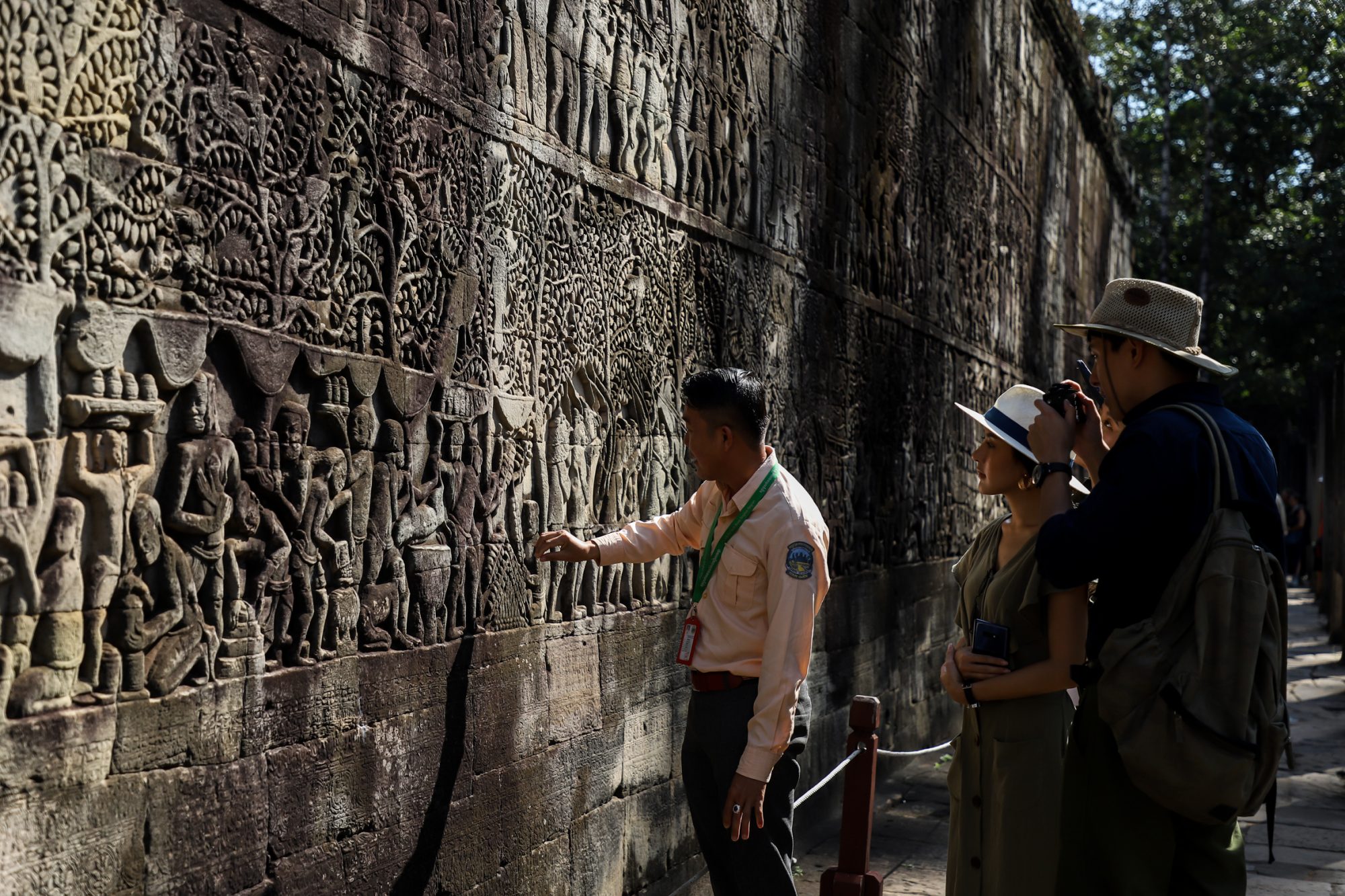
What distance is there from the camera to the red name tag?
3676 mm

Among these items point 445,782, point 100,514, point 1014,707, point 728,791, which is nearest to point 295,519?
point 100,514

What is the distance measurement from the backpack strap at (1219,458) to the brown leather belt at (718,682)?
1292 millimetres

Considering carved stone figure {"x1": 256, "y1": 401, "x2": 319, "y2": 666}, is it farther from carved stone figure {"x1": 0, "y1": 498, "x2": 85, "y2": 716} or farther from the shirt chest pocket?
the shirt chest pocket

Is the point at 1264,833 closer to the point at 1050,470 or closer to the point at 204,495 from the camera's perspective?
the point at 1050,470

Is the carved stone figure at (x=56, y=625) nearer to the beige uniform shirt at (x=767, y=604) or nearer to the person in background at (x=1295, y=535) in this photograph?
the beige uniform shirt at (x=767, y=604)

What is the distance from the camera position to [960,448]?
1121 centimetres

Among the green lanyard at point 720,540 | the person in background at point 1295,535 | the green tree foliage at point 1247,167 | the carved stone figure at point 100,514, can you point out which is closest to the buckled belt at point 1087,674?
the green lanyard at point 720,540

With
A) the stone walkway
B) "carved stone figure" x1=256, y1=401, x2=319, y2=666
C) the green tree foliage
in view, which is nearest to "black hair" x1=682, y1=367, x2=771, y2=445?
"carved stone figure" x1=256, y1=401, x2=319, y2=666

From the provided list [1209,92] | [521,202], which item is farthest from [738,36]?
[1209,92]

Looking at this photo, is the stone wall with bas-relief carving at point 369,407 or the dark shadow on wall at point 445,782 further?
the dark shadow on wall at point 445,782

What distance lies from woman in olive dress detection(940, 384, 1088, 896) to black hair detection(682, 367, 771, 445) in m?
0.66

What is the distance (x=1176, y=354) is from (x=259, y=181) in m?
2.13

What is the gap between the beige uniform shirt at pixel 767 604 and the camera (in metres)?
3.38

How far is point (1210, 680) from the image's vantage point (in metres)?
2.75
